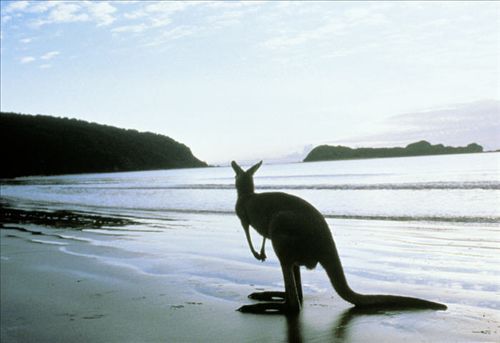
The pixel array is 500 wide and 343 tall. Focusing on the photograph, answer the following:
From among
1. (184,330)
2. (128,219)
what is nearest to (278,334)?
(184,330)

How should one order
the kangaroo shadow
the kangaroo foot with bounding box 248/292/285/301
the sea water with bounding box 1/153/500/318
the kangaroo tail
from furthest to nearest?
the sea water with bounding box 1/153/500/318, the kangaroo foot with bounding box 248/292/285/301, the kangaroo tail, the kangaroo shadow

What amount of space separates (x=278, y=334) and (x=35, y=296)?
2.96 meters

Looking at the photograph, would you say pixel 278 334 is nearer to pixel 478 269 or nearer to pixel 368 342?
pixel 368 342

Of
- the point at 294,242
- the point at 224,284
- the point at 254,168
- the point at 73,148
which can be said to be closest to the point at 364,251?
the point at 224,284

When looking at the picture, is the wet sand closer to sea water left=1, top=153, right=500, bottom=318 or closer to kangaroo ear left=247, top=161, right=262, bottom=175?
sea water left=1, top=153, right=500, bottom=318

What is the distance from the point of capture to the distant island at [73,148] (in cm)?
12056

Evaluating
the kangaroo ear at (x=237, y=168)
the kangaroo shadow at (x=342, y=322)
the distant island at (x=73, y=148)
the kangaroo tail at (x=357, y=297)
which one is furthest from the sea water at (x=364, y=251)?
the distant island at (x=73, y=148)

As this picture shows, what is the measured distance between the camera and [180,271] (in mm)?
6703

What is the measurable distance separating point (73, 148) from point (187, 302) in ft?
447

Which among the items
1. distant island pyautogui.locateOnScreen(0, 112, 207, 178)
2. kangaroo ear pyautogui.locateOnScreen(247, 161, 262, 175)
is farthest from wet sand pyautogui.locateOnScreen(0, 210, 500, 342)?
distant island pyautogui.locateOnScreen(0, 112, 207, 178)

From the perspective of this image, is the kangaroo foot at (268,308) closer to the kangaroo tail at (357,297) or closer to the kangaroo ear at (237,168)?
the kangaroo tail at (357,297)

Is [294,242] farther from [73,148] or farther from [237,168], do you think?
[73,148]

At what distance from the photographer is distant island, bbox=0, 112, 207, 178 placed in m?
121

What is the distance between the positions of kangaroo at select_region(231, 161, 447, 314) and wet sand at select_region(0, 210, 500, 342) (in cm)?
10
